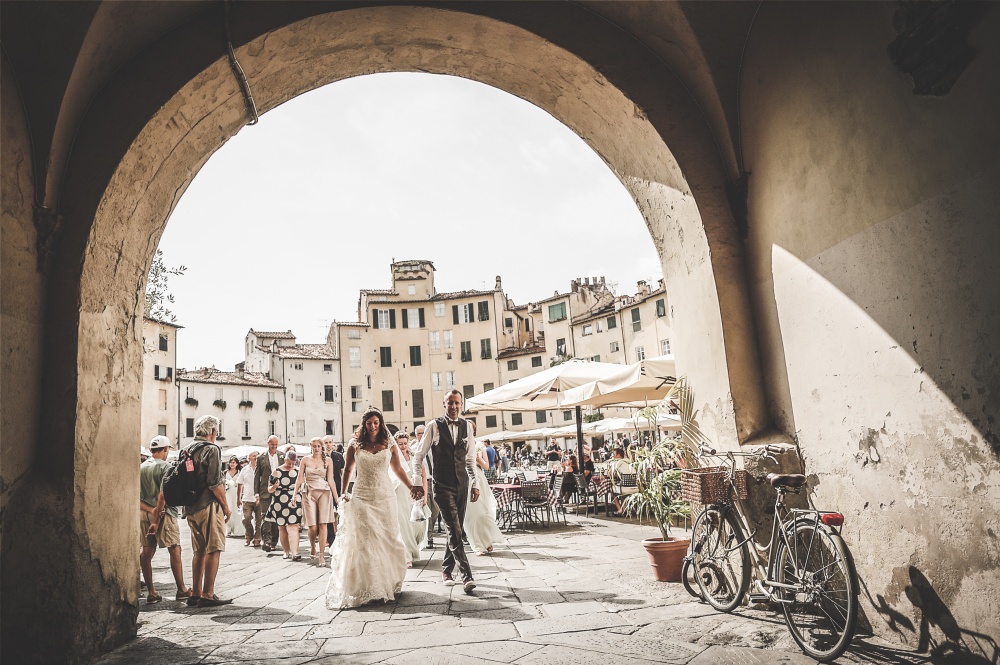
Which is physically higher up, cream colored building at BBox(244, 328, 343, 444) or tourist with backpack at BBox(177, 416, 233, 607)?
Answer: cream colored building at BBox(244, 328, 343, 444)

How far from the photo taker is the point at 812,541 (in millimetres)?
3680

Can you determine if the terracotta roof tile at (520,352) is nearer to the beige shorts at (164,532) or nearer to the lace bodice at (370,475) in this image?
the beige shorts at (164,532)

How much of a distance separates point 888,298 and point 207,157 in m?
5.18

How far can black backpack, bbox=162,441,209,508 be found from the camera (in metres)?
5.83

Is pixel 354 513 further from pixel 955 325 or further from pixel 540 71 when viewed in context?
pixel 955 325

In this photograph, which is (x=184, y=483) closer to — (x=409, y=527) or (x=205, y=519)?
(x=205, y=519)

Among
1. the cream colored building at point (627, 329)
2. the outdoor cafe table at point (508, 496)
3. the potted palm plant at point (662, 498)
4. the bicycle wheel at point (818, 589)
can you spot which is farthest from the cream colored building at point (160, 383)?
the bicycle wheel at point (818, 589)

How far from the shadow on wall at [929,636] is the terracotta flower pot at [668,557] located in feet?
6.15

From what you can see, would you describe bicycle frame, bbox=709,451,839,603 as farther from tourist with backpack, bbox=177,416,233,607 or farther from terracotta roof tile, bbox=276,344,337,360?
terracotta roof tile, bbox=276,344,337,360

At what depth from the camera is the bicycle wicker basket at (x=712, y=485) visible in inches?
179

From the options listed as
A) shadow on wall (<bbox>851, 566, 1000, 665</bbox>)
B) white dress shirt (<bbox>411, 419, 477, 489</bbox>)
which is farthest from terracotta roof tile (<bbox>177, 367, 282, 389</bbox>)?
shadow on wall (<bbox>851, 566, 1000, 665</bbox>)

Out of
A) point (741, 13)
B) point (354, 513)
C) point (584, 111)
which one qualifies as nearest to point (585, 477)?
point (354, 513)

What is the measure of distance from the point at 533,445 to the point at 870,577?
47642 millimetres

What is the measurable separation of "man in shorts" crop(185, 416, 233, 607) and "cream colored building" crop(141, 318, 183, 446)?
115 ft
